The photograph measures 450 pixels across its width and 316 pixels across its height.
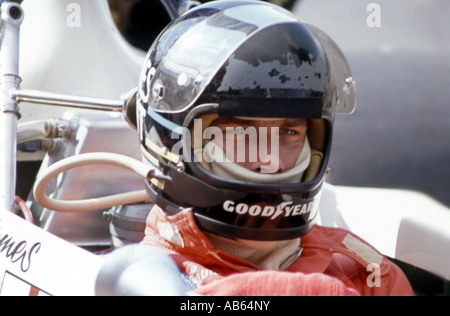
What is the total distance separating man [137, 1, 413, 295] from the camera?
110 cm

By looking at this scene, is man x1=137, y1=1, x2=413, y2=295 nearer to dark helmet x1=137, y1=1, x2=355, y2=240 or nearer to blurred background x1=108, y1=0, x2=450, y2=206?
dark helmet x1=137, y1=1, x2=355, y2=240

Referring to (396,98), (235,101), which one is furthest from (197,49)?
(396,98)

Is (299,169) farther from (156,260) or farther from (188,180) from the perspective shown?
(156,260)

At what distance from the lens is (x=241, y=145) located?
1.12 meters

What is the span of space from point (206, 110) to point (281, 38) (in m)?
0.21

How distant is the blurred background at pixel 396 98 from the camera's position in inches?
191

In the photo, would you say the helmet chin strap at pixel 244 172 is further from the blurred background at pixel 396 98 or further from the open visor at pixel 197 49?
the blurred background at pixel 396 98

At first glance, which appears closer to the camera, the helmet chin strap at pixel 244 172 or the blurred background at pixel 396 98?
the helmet chin strap at pixel 244 172

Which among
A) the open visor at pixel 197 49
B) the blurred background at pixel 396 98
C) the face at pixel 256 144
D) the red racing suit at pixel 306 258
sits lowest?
the blurred background at pixel 396 98

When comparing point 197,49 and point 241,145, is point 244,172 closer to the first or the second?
point 241,145

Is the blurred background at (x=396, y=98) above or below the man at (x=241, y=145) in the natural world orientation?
below

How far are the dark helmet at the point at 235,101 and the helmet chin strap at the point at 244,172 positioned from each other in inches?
0.6

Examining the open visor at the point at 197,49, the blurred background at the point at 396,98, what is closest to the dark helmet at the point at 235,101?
the open visor at the point at 197,49

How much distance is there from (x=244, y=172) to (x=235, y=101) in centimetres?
13
